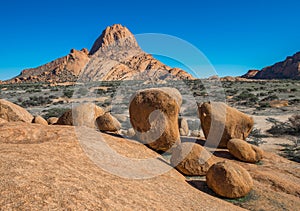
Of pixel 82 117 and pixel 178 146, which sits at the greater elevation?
pixel 82 117

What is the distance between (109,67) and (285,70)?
250 feet

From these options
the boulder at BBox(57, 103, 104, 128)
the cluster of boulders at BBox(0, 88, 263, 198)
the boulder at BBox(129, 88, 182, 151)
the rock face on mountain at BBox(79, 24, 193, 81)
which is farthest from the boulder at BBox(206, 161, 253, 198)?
the rock face on mountain at BBox(79, 24, 193, 81)

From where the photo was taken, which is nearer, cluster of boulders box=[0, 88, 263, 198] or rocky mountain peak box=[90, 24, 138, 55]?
cluster of boulders box=[0, 88, 263, 198]

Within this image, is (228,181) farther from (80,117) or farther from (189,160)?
(80,117)

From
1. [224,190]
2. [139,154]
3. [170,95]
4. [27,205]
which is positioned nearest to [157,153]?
[139,154]

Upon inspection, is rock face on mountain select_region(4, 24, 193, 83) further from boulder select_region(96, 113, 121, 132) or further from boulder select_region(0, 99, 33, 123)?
boulder select_region(96, 113, 121, 132)

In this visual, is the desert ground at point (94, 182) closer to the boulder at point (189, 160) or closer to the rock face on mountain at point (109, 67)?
the boulder at point (189, 160)

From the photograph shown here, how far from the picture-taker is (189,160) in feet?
21.4

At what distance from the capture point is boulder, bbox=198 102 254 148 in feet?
30.7

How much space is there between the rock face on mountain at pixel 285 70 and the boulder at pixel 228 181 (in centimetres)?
9085

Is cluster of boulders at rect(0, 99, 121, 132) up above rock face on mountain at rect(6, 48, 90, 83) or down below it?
below

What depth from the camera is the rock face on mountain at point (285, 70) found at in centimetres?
8567

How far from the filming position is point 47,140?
5316mm

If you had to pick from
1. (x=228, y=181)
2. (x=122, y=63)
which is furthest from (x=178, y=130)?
(x=122, y=63)
